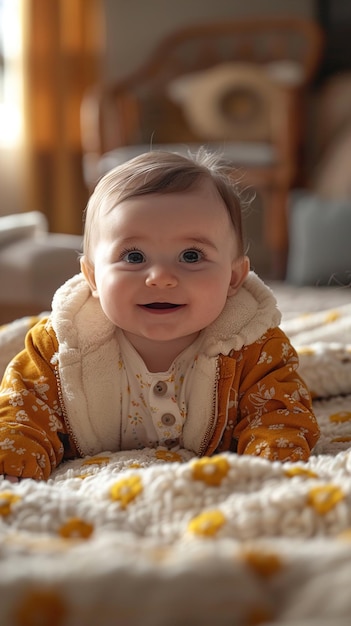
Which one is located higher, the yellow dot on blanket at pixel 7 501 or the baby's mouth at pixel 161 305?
the baby's mouth at pixel 161 305

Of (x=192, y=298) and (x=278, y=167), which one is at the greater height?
(x=192, y=298)

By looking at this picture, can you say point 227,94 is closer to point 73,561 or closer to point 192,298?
point 192,298

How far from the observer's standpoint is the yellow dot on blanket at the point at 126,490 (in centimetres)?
70

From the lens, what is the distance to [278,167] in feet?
10.5

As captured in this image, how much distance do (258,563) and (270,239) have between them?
9.21 ft

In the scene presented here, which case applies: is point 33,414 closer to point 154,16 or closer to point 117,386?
point 117,386

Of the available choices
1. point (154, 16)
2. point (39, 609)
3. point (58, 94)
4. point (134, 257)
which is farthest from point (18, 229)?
point (154, 16)

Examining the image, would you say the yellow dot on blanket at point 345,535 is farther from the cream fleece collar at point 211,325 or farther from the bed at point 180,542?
the cream fleece collar at point 211,325

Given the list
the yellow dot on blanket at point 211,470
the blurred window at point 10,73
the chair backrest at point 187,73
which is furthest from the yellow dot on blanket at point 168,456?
the blurred window at point 10,73

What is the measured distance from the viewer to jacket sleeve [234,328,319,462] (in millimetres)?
889

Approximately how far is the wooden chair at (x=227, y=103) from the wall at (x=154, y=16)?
0.88 ft

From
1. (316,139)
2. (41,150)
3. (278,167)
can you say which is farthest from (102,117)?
(316,139)

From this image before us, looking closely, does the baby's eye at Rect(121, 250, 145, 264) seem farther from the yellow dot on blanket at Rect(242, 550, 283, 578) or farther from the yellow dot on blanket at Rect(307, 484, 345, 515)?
the yellow dot on blanket at Rect(242, 550, 283, 578)

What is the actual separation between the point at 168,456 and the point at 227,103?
9.54 feet
